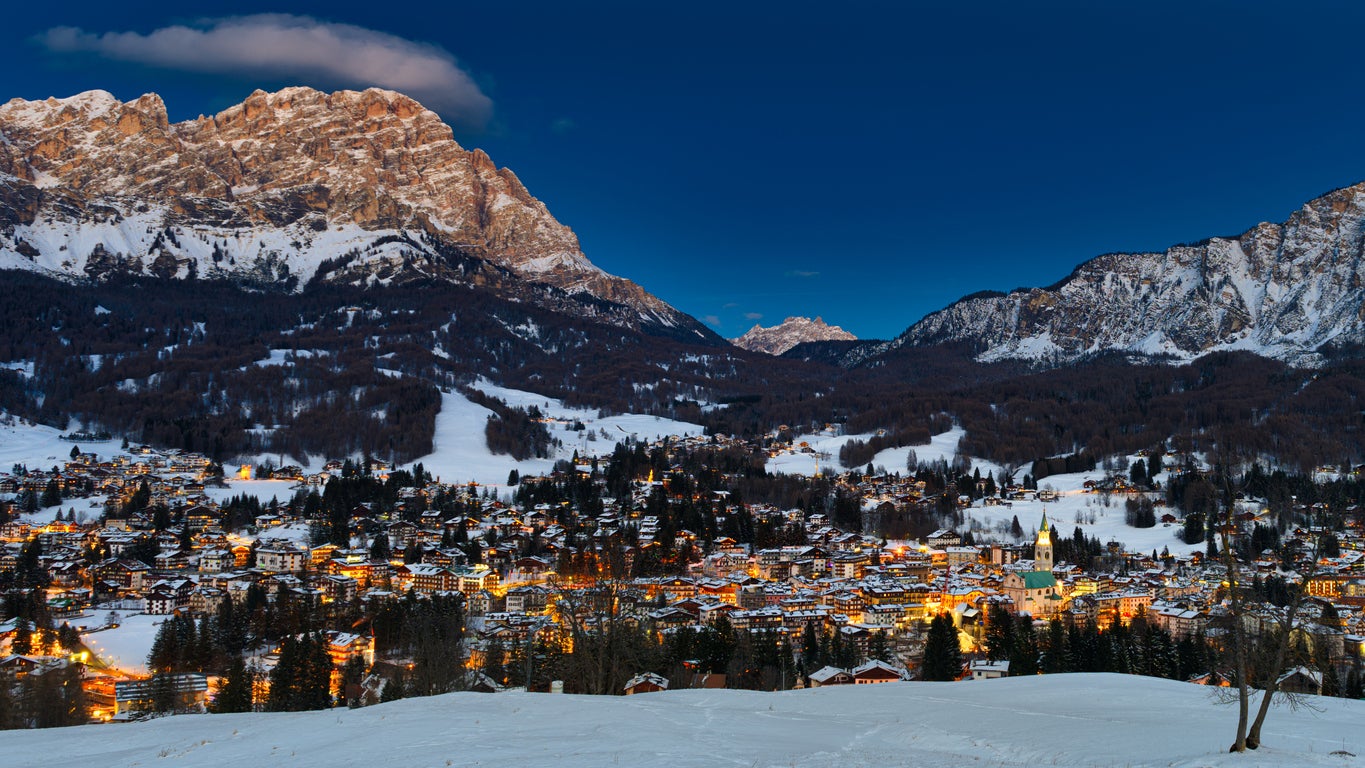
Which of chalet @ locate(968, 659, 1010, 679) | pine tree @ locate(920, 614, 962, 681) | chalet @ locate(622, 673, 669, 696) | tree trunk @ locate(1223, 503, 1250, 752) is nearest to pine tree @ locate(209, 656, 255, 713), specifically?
chalet @ locate(622, 673, 669, 696)

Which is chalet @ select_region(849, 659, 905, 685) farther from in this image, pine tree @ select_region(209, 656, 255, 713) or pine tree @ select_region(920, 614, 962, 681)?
pine tree @ select_region(209, 656, 255, 713)

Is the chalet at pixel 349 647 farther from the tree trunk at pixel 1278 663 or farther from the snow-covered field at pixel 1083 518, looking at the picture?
the snow-covered field at pixel 1083 518

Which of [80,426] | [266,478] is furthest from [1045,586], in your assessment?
[80,426]

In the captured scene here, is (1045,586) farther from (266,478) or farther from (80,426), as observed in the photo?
(80,426)

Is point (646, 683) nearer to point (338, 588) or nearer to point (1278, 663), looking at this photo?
point (1278, 663)

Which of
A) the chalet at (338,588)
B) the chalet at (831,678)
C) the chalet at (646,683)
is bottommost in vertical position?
the chalet at (831,678)

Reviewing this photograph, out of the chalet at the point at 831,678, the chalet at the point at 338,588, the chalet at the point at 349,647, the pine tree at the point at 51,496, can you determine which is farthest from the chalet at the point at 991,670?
the pine tree at the point at 51,496
